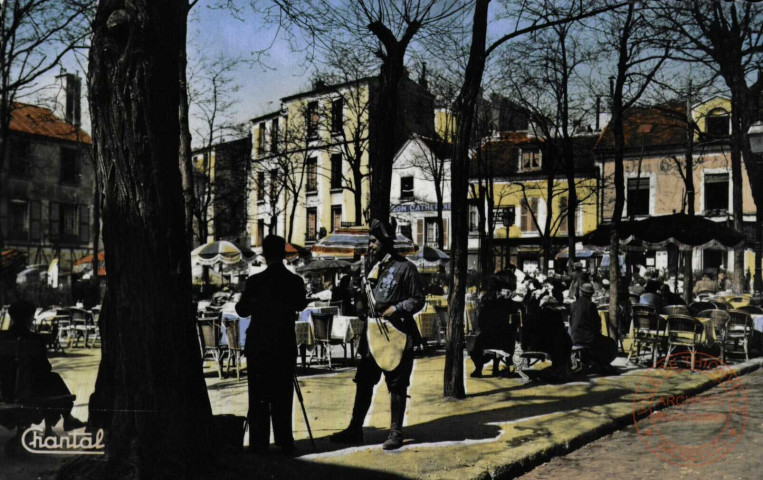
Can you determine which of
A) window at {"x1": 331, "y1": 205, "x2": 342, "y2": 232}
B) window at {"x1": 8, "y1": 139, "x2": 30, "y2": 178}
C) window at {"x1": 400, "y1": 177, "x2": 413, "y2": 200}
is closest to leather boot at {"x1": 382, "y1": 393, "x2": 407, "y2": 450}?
window at {"x1": 8, "y1": 139, "x2": 30, "y2": 178}

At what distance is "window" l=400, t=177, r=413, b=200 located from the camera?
2008 inches

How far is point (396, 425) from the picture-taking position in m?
6.14

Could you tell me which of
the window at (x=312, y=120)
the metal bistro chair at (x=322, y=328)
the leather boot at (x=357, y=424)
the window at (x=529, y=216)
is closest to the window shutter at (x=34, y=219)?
the leather boot at (x=357, y=424)

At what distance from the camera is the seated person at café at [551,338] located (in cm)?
1093

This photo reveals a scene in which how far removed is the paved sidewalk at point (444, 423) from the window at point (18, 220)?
1.66m

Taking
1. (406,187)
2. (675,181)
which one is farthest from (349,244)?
(406,187)

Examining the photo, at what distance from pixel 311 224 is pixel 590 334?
35377 millimetres

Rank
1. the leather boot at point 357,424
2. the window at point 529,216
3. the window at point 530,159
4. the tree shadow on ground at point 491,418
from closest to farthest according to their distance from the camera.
A: 1. the leather boot at point 357,424
2. the tree shadow on ground at point 491,418
3. the window at point 530,159
4. the window at point 529,216

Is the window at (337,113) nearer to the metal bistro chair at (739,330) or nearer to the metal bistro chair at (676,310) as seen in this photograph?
the metal bistro chair at (676,310)

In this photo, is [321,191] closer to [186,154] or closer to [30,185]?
[186,154]

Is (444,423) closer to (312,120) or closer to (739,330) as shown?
(739,330)

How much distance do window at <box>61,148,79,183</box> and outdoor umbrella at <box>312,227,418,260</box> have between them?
11.0m

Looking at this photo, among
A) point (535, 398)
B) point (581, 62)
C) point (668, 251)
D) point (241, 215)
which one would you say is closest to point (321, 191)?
point (241, 215)

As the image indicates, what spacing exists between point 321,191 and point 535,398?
36222 mm
